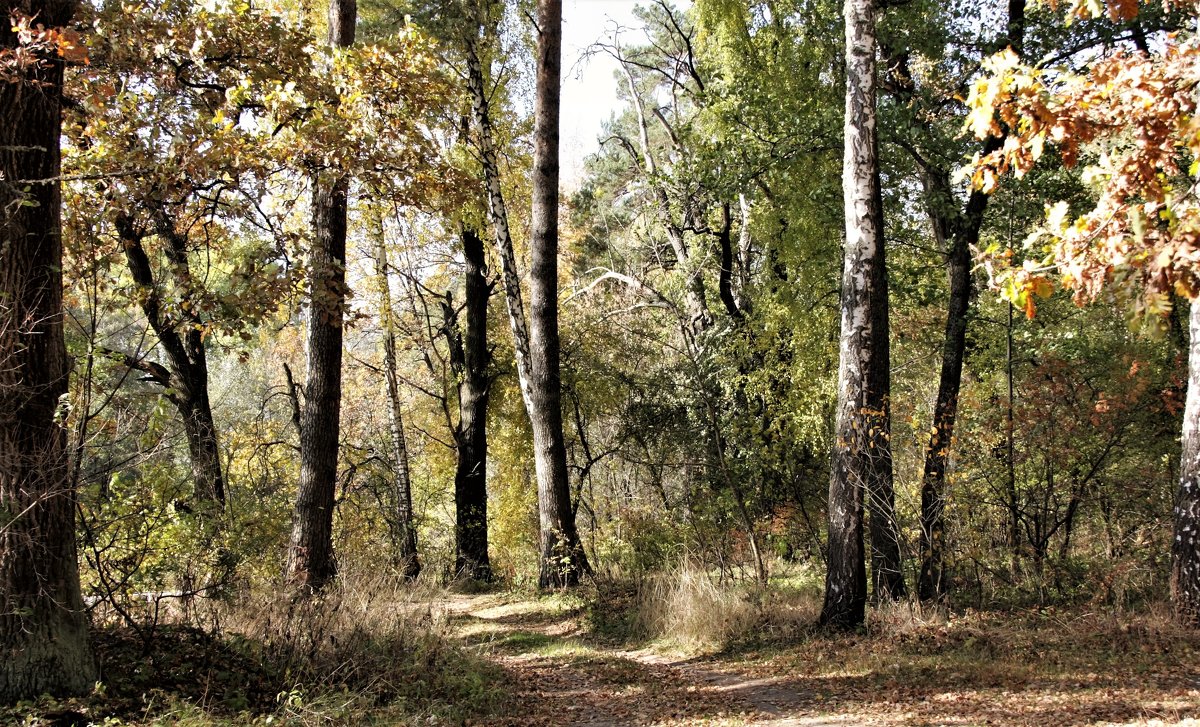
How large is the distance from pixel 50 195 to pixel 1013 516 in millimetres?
9397

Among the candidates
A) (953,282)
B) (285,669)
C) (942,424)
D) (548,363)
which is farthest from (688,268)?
(285,669)

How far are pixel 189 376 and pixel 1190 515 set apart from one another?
12062 millimetres

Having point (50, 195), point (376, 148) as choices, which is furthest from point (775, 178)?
point (50, 195)

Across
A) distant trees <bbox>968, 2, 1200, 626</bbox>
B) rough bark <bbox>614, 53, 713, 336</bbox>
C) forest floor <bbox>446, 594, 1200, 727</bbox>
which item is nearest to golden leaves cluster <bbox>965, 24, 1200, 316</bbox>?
distant trees <bbox>968, 2, 1200, 626</bbox>

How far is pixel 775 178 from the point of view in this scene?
11.2 metres

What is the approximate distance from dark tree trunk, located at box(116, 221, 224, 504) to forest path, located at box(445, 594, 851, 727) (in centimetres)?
341

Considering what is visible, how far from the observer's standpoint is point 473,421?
1500 cm

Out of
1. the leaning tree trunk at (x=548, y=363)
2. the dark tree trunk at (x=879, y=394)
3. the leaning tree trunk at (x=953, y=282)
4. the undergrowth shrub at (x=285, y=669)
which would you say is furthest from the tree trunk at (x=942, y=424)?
the leaning tree trunk at (x=548, y=363)

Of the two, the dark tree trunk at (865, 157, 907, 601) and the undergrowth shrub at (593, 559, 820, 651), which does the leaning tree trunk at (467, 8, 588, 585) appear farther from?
the dark tree trunk at (865, 157, 907, 601)

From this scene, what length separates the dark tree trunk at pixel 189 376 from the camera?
7200 millimetres

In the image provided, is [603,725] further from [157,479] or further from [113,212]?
[113,212]

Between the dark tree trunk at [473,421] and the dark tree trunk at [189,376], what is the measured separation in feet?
16.1

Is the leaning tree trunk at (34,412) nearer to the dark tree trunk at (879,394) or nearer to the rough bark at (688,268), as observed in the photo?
the dark tree trunk at (879,394)

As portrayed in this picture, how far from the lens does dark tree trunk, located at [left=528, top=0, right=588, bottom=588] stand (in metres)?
11.4
